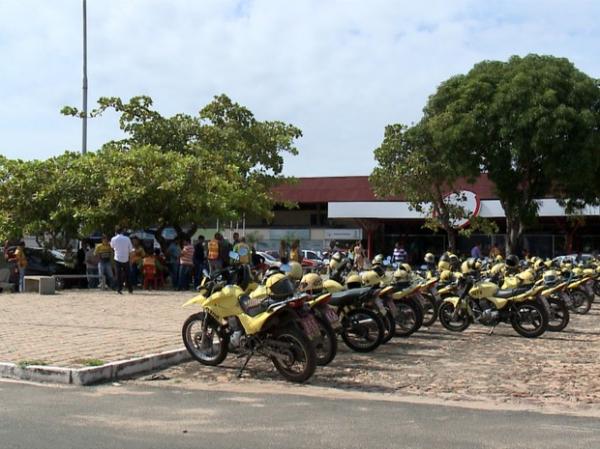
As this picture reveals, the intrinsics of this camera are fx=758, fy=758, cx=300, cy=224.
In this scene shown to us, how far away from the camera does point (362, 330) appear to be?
1035cm

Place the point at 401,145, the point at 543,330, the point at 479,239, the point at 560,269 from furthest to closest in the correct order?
the point at 479,239, the point at 401,145, the point at 560,269, the point at 543,330

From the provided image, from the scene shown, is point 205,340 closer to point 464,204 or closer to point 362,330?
point 362,330

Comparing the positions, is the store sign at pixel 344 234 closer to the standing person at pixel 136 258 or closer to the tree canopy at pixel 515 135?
the tree canopy at pixel 515 135

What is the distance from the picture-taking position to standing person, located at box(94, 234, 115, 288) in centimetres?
1994

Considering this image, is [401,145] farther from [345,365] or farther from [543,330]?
[345,365]

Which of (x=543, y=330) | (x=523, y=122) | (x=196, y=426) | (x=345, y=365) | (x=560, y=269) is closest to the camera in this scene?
(x=196, y=426)

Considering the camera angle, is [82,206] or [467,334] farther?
[82,206]

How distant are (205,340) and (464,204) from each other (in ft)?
84.8

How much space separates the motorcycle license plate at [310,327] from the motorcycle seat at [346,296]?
211cm

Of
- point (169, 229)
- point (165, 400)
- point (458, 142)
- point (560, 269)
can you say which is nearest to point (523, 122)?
point (458, 142)

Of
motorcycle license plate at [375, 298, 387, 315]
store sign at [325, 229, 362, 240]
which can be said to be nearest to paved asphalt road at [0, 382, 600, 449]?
motorcycle license plate at [375, 298, 387, 315]

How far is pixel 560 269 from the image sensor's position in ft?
57.5

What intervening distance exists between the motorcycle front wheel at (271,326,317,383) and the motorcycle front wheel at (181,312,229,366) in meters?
0.95

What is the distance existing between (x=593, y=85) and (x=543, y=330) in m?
15.9
